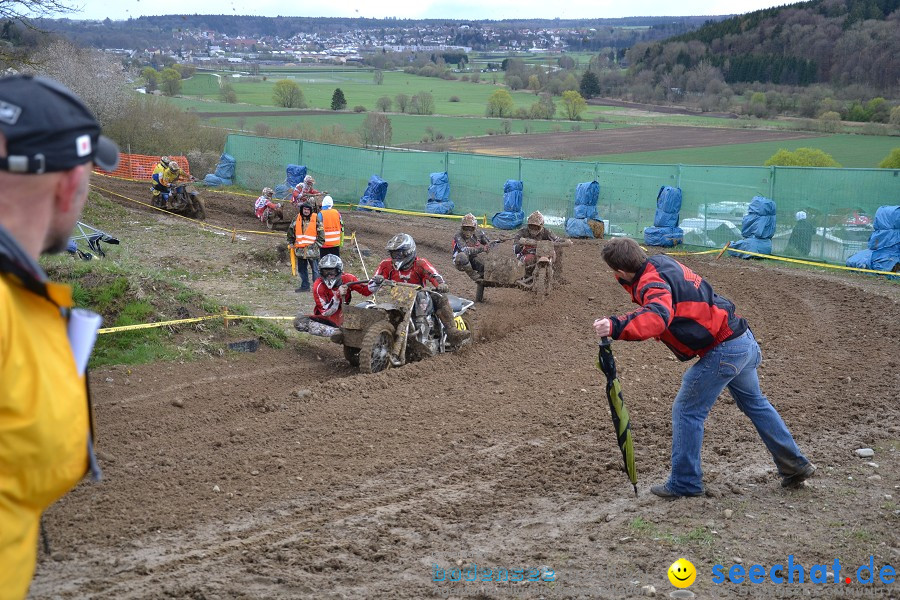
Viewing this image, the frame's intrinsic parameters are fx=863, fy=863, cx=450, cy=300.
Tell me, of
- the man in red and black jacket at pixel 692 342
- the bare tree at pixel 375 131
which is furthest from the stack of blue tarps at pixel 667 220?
the bare tree at pixel 375 131

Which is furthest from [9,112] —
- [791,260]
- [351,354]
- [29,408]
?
[791,260]

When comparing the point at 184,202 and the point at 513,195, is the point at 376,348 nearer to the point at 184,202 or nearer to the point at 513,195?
the point at 513,195

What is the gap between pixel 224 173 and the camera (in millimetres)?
34031

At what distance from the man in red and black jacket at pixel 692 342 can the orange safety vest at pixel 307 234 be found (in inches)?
391

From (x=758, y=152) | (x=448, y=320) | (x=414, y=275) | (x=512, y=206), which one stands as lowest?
(x=758, y=152)

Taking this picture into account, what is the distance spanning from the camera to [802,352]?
11500 mm

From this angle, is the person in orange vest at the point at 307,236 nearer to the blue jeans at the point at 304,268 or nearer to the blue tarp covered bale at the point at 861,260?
the blue jeans at the point at 304,268

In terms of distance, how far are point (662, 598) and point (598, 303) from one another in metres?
10.2

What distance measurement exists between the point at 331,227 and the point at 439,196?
11872 mm

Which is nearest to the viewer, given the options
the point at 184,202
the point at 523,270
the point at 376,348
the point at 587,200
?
the point at 376,348

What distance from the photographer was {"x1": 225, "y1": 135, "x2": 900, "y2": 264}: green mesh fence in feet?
62.5

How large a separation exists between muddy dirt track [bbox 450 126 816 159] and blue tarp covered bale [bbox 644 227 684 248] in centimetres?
2474

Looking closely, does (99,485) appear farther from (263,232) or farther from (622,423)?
(263,232)

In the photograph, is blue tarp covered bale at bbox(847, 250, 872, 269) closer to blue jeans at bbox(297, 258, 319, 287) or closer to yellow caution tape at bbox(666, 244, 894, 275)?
yellow caution tape at bbox(666, 244, 894, 275)
